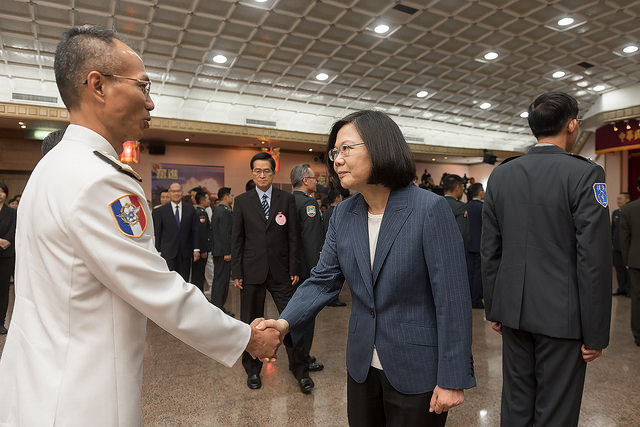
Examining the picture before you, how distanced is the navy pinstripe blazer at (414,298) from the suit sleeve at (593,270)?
0.69 m

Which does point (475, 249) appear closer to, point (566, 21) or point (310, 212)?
point (310, 212)

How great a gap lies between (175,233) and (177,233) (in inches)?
1.0

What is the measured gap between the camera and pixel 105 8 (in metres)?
6.72

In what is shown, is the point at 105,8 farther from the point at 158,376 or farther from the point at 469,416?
the point at 469,416

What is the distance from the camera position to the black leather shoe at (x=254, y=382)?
119 inches

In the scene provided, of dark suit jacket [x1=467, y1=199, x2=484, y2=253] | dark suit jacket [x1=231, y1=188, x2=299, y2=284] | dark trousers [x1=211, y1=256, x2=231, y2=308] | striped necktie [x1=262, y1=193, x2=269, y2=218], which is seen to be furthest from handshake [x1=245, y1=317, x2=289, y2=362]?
dark suit jacket [x1=467, y1=199, x2=484, y2=253]

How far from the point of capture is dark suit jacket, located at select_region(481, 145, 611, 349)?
1.64 metres

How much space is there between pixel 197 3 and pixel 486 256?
6.68 metres

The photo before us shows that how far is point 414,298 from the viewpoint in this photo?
53.1 inches

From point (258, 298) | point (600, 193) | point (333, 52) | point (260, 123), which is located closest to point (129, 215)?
point (600, 193)

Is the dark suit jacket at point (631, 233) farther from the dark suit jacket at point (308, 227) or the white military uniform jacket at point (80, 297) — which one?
the white military uniform jacket at point (80, 297)

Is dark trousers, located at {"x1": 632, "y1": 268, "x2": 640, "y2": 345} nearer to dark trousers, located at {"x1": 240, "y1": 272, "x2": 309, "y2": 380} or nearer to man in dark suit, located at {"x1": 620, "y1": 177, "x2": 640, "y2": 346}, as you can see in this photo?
man in dark suit, located at {"x1": 620, "y1": 177, "x2": 640, "y2": 346}

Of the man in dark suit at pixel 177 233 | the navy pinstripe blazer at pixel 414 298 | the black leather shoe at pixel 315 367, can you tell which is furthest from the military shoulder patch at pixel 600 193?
the man in dark suit at pixel 177 233

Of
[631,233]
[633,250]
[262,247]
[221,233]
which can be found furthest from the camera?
[221,233]
